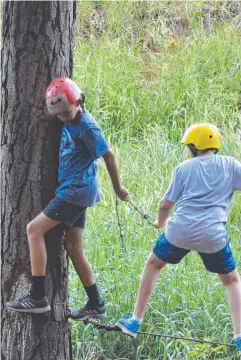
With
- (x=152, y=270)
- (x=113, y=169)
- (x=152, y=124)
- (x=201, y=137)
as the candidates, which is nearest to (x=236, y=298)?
(x=152, y=270)

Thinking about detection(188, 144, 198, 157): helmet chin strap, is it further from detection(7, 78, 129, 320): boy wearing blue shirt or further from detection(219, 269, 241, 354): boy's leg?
detection(219, 269, 241, 354): boy's leg

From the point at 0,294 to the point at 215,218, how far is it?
1186 millimetres

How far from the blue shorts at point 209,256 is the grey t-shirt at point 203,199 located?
62mm

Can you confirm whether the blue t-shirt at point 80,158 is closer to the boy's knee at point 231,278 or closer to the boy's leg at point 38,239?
the boy's leg at point 38,239

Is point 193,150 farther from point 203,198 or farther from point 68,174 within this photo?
point 68,174

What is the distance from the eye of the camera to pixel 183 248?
4.10 meters

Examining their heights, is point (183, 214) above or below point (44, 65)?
below

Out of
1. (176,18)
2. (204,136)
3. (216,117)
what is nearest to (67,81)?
(204,136)

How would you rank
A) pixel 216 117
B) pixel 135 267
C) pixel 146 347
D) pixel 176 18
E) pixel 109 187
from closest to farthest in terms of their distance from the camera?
pixel 146 347, pixel 135 267, pixel 109 187, pixel 216 117, pixel 176 18

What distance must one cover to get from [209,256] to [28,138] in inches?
44.5

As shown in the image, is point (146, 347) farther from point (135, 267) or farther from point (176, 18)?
point (176, 18)

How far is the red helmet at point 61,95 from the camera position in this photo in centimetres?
367

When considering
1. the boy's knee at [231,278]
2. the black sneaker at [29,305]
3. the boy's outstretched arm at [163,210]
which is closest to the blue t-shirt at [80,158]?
the boy's outstretched arm at [163,210]

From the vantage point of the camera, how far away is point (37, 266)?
12.7 feet
